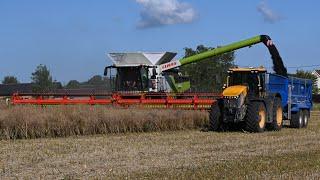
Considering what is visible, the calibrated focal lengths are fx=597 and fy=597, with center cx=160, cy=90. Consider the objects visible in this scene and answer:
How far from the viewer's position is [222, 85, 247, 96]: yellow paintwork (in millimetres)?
18841

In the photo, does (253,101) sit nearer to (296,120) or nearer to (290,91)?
(290,91)

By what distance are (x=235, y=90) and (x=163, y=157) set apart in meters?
7.83

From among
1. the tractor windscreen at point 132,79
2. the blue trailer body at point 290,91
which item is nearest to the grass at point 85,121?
the blue trailer body at point 290,91

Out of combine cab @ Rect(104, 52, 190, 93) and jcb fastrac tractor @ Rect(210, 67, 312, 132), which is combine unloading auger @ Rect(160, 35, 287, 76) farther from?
jcb fastrac tractor @ Rect(210, 67, 312, 132)

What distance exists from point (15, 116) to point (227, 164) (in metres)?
7.73

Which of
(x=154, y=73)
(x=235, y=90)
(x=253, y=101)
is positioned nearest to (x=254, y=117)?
(x=253, y=101)

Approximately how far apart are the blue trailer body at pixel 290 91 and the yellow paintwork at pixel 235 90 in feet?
3.53

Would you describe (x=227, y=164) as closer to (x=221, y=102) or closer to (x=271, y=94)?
(x=221, y=102)

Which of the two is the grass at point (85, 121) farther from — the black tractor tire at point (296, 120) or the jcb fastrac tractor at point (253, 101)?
the black tractor tire at point (296, 120)

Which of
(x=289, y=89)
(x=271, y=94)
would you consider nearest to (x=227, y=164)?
(x=271, y=94)

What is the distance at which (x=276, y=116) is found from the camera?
20.0 meters

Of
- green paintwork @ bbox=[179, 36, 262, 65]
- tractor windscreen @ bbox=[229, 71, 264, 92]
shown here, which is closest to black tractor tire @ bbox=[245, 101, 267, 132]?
tractor windscreen @ bbox=[229, 71, 264, 92]

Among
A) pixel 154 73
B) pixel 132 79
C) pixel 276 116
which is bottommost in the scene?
pixel 276 116

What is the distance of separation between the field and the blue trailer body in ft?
14.0
